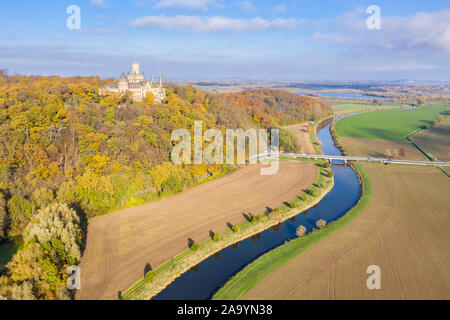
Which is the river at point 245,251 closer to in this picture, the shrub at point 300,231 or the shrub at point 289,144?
the shrub at point 300,231

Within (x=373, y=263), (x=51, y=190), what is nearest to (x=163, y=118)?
(x=51, y=190)

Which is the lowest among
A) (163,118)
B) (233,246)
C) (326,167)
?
(233,246)

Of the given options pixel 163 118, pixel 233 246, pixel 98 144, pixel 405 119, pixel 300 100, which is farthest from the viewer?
pixel 300 100

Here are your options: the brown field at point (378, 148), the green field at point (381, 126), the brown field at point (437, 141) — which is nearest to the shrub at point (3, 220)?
the brown field at point (378, 148)

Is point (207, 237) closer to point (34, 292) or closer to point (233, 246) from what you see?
point (233, 246)

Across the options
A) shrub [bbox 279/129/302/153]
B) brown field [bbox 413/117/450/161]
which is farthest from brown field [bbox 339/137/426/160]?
shrub [bbox 279/129/302/153]

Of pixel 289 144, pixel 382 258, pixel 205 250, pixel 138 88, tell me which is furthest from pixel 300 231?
pixel 138 88

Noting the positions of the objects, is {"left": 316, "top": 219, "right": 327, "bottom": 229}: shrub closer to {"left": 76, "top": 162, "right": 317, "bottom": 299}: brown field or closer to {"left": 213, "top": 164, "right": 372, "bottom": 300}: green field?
{"left": 213, "top": 164, "right": 372, "bottom": 300}: green field
